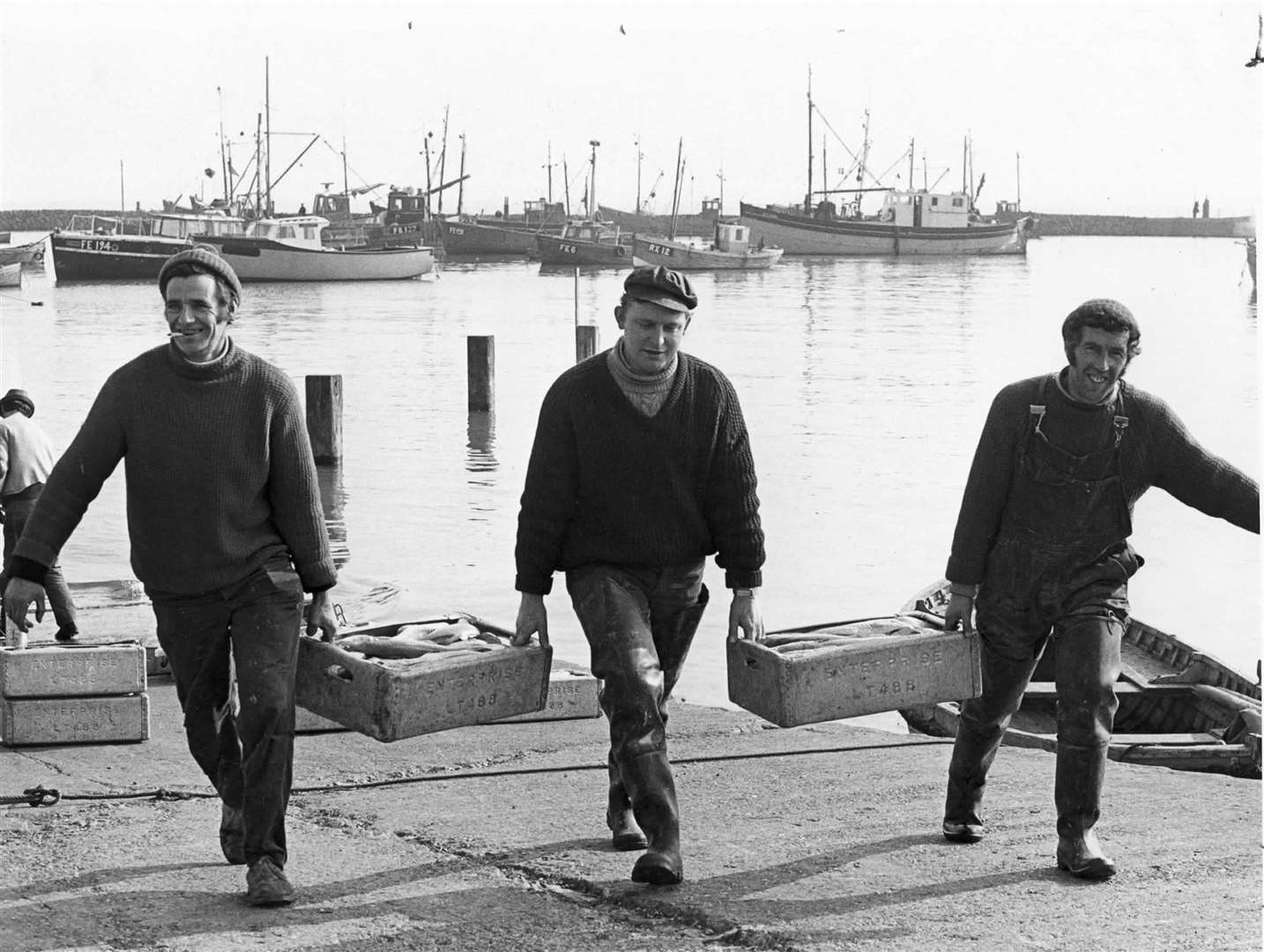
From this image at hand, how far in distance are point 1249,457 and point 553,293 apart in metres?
52.9

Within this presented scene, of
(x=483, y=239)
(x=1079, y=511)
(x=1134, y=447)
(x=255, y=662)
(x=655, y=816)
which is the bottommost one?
(x=655, y=816)

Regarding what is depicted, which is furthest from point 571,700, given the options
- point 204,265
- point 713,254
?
point 713,254

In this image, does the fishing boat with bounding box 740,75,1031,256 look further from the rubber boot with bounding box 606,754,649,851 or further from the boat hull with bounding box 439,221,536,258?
the rubber boot with bounding box 606,754,649,851

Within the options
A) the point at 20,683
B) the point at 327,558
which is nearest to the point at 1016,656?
the point at 327,558

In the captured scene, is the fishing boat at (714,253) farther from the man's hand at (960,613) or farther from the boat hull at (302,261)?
the man's hand at (960,613)

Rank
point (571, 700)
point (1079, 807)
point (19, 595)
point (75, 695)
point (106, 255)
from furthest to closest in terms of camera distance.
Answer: point (106, 255)
point (571, 700)
point (75, 695)
point (1079, 807)
point (19, 595)

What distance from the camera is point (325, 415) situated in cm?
2352

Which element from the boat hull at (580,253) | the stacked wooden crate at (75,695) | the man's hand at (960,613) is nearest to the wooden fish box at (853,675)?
the man's hand at (960,613)

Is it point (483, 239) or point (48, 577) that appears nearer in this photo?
point (48, 577)

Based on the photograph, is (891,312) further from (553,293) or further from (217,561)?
(217,561)

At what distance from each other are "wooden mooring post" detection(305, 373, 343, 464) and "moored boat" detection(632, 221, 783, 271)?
76103 millimetres

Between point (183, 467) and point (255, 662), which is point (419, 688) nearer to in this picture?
point (255, 662)

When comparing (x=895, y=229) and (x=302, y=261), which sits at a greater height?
(x=895, y=229)

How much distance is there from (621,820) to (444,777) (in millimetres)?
1439
